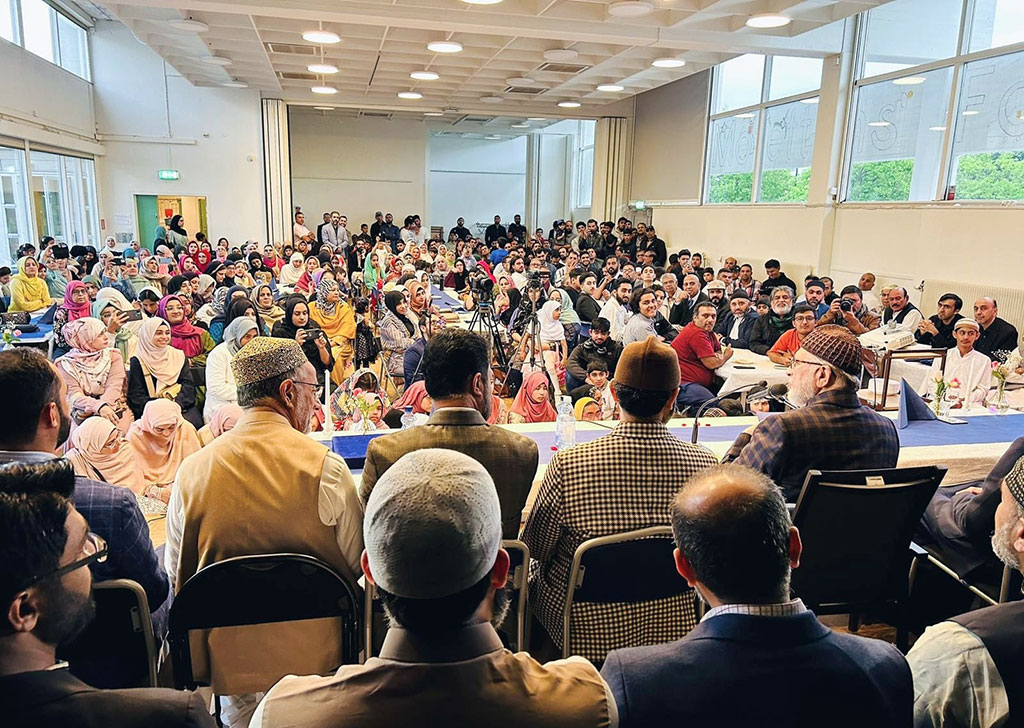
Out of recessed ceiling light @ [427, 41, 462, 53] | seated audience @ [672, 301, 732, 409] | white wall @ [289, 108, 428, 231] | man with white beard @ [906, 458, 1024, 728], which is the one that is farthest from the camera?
white wall @ [289, 108, 428, 231]

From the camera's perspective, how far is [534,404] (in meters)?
4.57

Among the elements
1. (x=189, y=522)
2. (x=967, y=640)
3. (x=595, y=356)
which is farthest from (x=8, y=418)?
(x=595, y=356)

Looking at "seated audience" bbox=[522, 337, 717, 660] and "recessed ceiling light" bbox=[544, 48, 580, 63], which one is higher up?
"recessed ceiling light" bbox=[544, 48, 580, 63]

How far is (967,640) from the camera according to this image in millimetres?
1232

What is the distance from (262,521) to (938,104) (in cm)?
954

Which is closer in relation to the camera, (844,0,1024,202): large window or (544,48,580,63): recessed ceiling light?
(844,0,1024,202): large window

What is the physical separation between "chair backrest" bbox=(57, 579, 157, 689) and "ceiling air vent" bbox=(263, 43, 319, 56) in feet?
33.4

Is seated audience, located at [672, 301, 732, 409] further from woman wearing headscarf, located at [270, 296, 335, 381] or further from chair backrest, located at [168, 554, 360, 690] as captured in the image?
chair backrest, located at [168, 554, 360, 690]

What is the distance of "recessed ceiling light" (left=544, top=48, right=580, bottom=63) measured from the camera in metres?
9.85

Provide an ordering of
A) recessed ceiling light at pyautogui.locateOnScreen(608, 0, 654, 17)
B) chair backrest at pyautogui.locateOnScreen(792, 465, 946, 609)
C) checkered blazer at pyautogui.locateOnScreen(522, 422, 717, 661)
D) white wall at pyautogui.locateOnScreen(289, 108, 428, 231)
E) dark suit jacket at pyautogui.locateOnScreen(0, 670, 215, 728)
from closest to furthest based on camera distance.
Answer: dark suit jacket at pyautogui.locateOnScreen(0, 670, 215, 728), checkered blazer at pyautogui.locateOnScreen(522, 422, 717, 661), chair backrest at pyautogui.locateOnScreen(792, 465, 946, 609), recessed ceiling light at pyautogui.locateOnScreen(608, 0, 654, 17), white wall at pyautogui.locateOnScreen(289, 108, 428, 231)

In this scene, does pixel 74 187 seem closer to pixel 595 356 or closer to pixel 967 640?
pixel 595 356

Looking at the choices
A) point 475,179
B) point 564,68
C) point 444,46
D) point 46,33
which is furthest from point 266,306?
point 475,179

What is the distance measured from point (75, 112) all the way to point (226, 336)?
442 inches

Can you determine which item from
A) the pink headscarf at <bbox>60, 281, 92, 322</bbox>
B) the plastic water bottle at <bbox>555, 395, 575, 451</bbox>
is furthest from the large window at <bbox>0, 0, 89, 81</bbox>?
the plastic water bottle at <bbox>555, 395, 575, 451</bbox>
